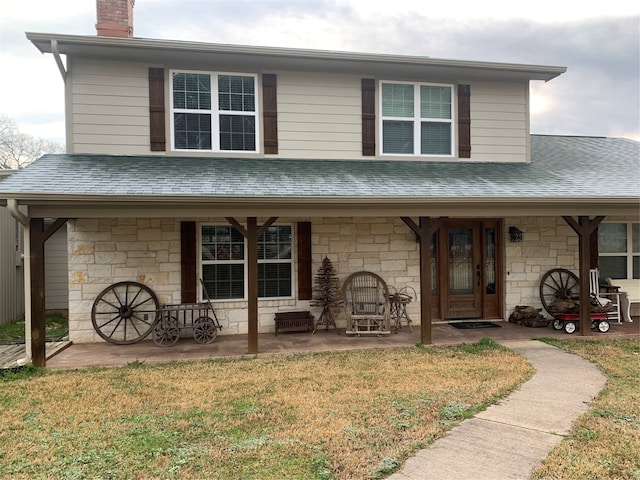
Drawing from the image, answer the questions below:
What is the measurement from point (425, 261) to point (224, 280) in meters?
3.45

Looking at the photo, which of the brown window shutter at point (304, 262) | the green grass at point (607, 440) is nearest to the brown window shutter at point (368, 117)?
the brown window shutter at point (304, 262)

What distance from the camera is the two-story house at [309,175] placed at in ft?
20.4

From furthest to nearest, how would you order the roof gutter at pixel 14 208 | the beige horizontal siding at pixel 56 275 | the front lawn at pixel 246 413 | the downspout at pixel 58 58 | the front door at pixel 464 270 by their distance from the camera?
the beige horizontal siding at pixel 56 275 < the front door at pixel 464 270 < the downspout at pixel 58 58 < the roof gutter at pixel 14 208 < the front lawn at pixel 246 413

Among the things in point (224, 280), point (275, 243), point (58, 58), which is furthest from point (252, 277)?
point (58, 58)

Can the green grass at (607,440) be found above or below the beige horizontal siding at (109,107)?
below

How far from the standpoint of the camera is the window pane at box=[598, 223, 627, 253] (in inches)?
340

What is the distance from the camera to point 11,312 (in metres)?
9.09

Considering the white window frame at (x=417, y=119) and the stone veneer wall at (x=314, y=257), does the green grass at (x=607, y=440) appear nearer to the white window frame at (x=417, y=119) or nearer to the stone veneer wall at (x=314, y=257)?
the stone veneer wall at (x=314, y=257)

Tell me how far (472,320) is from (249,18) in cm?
953

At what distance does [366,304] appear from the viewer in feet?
24.9

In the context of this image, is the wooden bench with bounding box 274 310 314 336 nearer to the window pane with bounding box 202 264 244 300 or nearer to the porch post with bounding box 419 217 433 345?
the window pane with bounding box 202 264 244 300

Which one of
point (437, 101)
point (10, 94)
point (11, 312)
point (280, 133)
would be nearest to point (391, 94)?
point (437, 101)

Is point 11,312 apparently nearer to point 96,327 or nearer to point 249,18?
point 96,327

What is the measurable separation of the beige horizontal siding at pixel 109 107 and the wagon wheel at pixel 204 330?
3.04 meters
